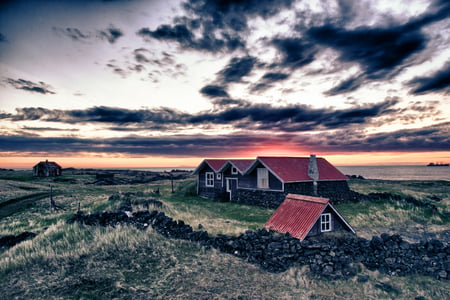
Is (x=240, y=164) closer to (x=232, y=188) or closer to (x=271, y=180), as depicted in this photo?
(x=232, y=188)

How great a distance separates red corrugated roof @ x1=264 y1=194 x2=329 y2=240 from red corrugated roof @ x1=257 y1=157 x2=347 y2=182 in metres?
11.0

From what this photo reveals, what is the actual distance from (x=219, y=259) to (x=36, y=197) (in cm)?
2949

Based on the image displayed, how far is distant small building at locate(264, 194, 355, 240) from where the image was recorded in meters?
13.4

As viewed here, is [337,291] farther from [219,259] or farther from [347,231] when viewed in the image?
[347,231]

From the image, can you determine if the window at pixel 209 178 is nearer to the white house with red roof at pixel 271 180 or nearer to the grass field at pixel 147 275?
the white house with red roof at pixel 271 180

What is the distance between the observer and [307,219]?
45.0 feet

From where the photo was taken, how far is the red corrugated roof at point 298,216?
43.6ft

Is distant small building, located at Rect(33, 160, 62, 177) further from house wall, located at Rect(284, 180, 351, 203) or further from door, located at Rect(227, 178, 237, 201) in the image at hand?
house wall, located at Rect(284, 180, 351, 203)

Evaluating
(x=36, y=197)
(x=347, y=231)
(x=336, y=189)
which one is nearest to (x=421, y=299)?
(x=347, y=231)

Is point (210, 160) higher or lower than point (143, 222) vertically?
higher

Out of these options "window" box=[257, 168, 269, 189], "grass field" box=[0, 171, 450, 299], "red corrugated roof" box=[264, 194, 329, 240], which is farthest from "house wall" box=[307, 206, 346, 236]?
"window" box=[257, 168, 269, 189]

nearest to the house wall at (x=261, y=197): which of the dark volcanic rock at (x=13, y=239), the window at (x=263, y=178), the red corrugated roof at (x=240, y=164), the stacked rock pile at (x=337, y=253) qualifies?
Answer: the window at (x=263, y=178)

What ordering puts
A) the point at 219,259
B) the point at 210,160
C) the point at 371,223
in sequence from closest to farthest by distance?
the point at 219,259 < the point at 371,223 < the point at 210,160

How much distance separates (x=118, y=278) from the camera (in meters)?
9.71
